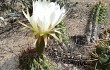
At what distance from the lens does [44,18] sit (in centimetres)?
199

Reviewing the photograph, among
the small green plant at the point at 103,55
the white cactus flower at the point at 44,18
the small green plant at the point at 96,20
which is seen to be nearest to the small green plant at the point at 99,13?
the small green plant at the point at 96,20

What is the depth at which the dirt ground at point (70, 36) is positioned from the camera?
2850mm

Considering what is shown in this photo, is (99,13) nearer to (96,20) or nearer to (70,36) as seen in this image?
(96,20)

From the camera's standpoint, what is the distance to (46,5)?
2096 mm

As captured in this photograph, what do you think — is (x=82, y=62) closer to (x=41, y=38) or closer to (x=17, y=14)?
(x=41, y=38)

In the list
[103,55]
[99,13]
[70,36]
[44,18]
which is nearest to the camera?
[44,18]

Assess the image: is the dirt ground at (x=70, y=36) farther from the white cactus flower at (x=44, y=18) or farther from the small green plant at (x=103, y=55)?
the white cactus flower at (x=44, y=18)

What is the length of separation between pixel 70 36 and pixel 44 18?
52.0 inches

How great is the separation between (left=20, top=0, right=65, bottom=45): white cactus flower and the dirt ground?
0.39m

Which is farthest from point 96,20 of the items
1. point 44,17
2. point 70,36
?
point 44,17

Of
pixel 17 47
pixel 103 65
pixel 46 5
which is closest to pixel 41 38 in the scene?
pixel 46 5

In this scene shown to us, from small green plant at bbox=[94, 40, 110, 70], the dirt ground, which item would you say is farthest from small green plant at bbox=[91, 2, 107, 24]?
small green plant at bbox=[94, 40, 110, 70]

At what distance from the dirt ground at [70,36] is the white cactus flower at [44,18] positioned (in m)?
0.39

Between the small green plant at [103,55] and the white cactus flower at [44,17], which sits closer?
the white cactus flower at [44,17]
